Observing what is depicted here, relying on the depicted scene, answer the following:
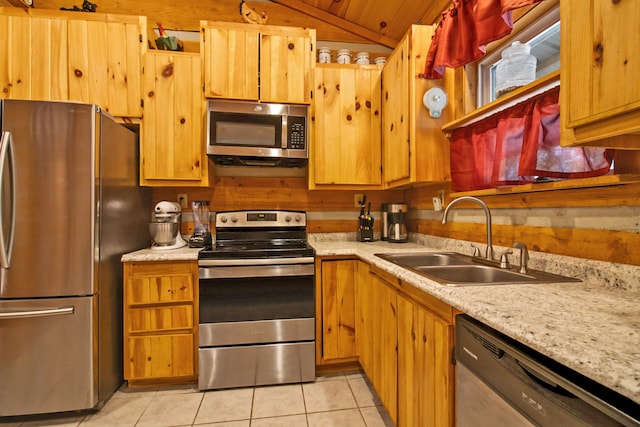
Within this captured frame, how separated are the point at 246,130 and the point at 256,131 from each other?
0.07m

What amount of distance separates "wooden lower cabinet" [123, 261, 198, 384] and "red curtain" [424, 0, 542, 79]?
76.0 inches

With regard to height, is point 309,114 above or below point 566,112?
above

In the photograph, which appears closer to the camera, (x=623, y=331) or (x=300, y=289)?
(x=623, y=331)

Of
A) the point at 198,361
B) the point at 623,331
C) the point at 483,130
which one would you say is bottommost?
the point at 198,361

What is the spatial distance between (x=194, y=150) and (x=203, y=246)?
72 cm

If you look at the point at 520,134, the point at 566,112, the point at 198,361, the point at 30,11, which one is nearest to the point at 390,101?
the point at 520,134

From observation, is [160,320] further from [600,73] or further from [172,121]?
[600,73]

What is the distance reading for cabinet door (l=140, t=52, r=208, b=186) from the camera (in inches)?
83.5

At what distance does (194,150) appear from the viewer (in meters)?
2.18

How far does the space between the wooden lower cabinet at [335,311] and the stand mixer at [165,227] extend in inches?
42.8

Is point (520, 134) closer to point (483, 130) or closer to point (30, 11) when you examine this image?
point (483, 130)

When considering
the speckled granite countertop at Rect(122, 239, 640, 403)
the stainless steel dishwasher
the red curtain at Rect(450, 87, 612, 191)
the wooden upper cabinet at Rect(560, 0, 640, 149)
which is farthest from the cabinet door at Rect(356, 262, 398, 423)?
the wooden upper cabinet at Rect(560, 0, 640, 149)

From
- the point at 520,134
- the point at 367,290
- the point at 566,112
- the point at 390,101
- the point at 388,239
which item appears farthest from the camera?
the point at 388,239

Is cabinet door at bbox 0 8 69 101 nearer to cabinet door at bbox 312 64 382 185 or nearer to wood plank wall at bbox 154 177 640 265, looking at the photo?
wood plank wall at bbox 154 177 640 265
